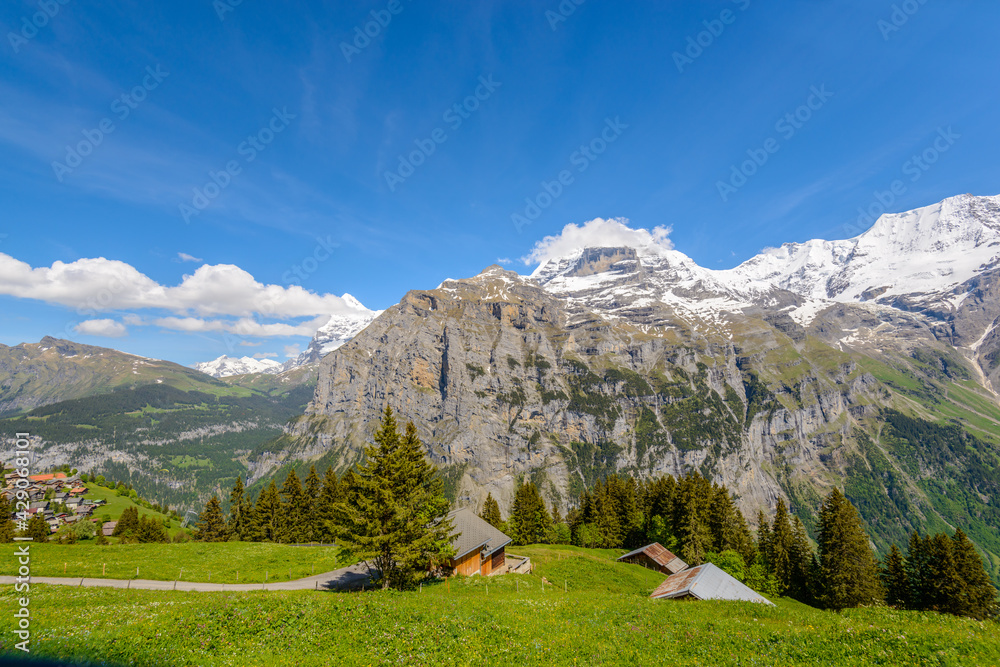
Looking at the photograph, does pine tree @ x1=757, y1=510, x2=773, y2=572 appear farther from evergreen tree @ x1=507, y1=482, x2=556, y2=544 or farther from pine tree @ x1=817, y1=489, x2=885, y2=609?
evergreen tree @ x1=507, y1=482, x2=556, y2=544

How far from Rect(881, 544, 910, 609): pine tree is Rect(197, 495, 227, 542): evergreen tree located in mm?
97766

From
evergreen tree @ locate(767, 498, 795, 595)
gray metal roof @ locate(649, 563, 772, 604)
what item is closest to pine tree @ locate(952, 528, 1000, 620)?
evergreen tree @ locate(767, 498, 795, 595)

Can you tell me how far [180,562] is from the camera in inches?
1556

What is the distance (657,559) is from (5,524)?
269ft

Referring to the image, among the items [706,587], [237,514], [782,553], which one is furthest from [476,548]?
[237,514]

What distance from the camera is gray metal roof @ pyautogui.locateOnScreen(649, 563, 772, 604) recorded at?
1303 inches

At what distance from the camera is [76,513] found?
92.9 meters

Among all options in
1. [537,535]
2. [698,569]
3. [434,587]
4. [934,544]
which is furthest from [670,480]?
[434,587]

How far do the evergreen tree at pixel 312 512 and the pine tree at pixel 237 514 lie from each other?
9565mm

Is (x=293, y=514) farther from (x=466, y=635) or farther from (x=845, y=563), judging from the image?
(x=845, y=563)

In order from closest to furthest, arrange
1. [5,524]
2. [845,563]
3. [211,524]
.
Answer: [5,524] < [845,563] < [211,524]

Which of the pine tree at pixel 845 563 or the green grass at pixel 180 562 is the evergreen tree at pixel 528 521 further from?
the pine tree at pixel 845 563

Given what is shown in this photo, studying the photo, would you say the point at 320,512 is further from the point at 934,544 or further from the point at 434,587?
the point at 934,544

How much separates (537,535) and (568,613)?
214 feet
